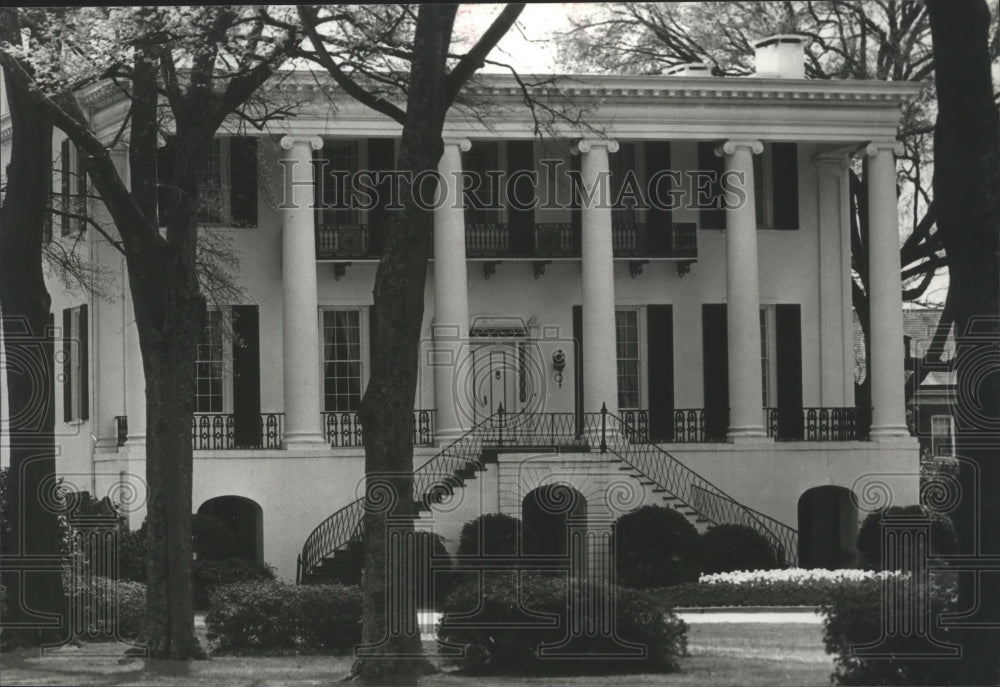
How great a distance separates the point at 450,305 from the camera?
827 inches

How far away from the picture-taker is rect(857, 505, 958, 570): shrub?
1490 cm

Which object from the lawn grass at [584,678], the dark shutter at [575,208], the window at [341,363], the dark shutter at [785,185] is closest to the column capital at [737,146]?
the dark shutter at [785,185]

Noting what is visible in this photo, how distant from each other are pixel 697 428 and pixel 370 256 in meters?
4.96

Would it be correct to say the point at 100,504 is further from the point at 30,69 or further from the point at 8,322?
the point at 30,69

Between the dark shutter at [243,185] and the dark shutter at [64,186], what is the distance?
1.82m

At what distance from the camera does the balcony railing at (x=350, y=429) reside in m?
19.0

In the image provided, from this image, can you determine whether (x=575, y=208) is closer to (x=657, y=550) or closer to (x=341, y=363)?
(x=341, y=363)

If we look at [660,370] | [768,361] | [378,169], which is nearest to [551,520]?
[660,370]

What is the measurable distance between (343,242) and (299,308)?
1.29m

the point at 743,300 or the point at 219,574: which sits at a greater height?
the point at 743,300

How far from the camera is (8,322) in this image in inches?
658

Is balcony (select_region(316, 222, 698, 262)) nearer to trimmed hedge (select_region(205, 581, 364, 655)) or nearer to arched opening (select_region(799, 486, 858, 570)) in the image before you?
arched opening (select_region(799, 486, 858, 570))

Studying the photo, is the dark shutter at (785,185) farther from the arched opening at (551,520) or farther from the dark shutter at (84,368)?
the dark shutter at (84,368)

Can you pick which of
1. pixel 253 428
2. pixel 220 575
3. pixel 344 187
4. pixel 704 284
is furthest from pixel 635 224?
pixel 220 575
